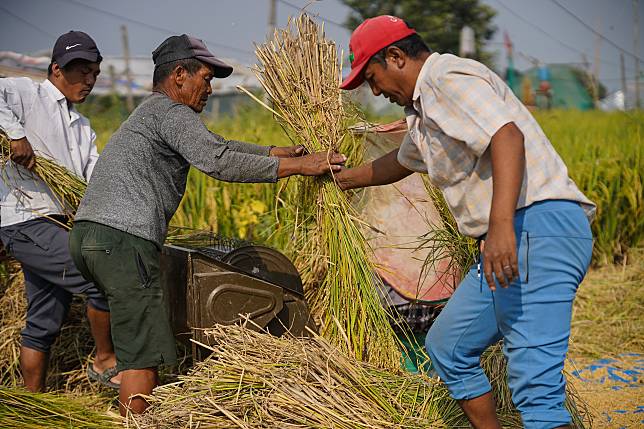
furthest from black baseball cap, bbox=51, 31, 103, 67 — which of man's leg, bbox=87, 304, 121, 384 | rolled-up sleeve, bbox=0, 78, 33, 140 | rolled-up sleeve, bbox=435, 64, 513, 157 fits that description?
rolled-up sleeve, bbox=435, 64, 513, 157

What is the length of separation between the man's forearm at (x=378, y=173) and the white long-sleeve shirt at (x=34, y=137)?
1455 mm

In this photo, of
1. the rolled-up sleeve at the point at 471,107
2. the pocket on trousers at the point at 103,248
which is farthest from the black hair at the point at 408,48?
the pocket on trousers at the point at 103,248

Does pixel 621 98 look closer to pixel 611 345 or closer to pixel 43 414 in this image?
pixel 611 345

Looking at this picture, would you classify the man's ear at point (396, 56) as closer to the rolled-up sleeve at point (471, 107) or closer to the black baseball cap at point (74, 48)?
the rolled-up sleeve at point (471, 107)

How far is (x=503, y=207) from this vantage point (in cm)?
226

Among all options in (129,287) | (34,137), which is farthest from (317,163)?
(34,137)

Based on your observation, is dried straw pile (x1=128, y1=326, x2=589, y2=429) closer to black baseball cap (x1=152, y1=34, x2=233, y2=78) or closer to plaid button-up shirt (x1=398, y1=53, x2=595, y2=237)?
plaid button-up shirt (x1=398, y1=53, x2=595, y2=237)

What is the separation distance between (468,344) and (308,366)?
70 cm

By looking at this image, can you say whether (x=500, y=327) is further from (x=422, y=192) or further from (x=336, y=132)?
(x=422, y=192)

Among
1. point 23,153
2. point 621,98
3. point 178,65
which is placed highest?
point 621,98

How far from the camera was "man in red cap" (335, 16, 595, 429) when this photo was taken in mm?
2297

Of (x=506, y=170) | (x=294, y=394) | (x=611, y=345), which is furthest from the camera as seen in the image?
(x=611, y=345)

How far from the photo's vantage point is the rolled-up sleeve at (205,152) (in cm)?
312

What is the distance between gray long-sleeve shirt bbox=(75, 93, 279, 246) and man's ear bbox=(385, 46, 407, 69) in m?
0.81
